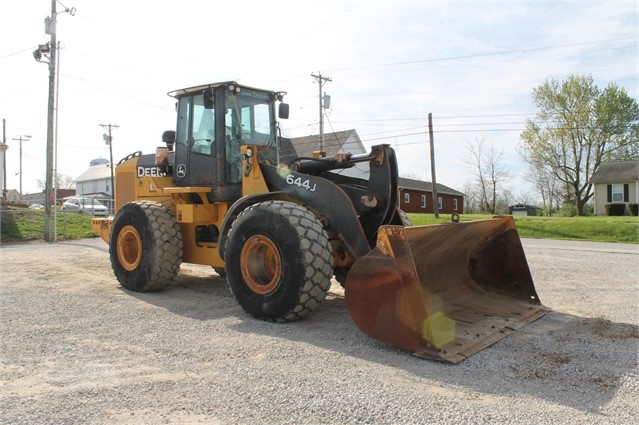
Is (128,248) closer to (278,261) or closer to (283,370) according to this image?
(278,261)

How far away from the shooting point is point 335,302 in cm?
694

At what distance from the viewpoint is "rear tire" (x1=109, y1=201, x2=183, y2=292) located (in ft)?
24.8

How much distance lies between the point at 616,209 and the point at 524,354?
37283 millimetres

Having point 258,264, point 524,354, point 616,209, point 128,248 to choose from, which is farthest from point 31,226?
point 616,209

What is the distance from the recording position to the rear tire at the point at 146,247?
755 centimetres

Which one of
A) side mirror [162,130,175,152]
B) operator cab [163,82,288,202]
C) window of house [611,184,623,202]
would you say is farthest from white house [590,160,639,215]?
side mirror [162,130,175,152]

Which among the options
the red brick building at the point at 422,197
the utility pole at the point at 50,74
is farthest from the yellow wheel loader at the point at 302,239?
the red brick building at the point at 422,197

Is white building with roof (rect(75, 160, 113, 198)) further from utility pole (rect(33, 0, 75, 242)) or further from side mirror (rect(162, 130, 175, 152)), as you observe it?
side mirror (rect(162, 130, 175, 152))

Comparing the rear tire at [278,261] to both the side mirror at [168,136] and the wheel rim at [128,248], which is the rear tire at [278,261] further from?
the side mirror at [168,136]

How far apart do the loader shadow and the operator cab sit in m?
1.95

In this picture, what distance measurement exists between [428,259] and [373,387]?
2254 millimetres

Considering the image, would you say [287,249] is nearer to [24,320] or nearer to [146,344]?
[146,344]

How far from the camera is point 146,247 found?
25.1 ft

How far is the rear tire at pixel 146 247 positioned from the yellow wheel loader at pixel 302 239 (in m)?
0.02
